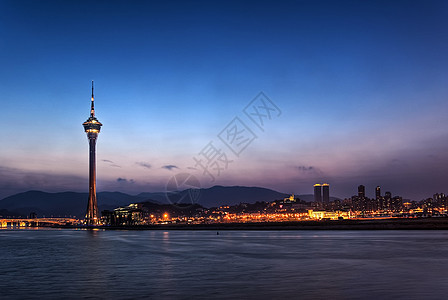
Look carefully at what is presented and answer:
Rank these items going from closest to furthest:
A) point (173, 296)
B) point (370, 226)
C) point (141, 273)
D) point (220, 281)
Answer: point (173, 296) → point (220, 281) → point (141, 273) → point (370, 226)

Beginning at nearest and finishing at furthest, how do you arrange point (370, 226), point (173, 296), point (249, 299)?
1. point (249, 299)
2. point (173, 296)
3. point (370, 226)

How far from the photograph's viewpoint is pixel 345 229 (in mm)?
186000

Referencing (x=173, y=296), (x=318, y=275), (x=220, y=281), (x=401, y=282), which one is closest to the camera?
(x=173, y=296)

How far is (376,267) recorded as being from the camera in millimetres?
45219

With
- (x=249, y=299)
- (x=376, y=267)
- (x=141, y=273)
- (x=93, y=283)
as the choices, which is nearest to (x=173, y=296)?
(x=249, y=299)

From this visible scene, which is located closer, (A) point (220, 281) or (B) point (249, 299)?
(B) point (249, 299)

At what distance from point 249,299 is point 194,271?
59.3 ft

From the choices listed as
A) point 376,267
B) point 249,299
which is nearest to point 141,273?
point 249,299

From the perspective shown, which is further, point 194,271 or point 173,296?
point 194,271

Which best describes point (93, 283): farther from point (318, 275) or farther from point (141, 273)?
point (318, 275)

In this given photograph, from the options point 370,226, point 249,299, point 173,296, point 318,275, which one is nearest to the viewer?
point 249,299

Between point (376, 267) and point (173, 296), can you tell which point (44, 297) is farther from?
point (376, 267)

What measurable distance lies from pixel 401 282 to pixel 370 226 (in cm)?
15296

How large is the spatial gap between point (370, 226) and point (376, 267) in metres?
142
